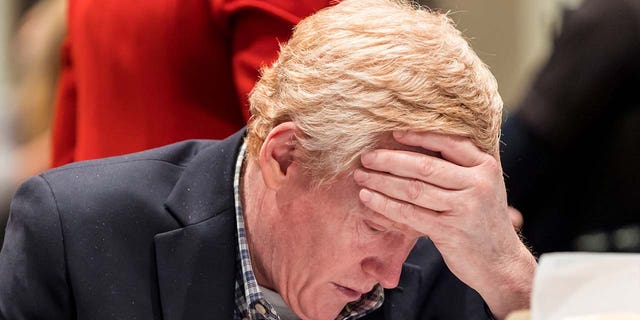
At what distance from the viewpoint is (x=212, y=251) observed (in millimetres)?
1912

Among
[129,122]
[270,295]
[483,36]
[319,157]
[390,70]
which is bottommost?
[483,36]

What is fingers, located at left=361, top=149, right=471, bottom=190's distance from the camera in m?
1.72

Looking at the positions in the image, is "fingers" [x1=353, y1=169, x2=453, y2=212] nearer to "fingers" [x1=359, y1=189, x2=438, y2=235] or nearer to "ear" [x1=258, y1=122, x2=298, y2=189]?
"fingers" [x1=359, y1=189, x2=438, y2=235]

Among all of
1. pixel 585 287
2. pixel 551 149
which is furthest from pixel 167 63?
pixel 585 287

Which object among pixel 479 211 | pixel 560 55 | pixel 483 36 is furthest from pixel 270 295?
pixel 483 36

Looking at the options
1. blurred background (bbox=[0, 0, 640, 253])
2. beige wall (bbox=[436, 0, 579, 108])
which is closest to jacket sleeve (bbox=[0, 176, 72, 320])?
blurred background (bbox=[0, 0, 640, 253])

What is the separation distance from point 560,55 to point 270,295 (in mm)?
989

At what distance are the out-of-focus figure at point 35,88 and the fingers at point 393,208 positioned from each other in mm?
1155

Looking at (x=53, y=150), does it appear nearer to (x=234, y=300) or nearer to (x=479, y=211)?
(x=234, y=300)

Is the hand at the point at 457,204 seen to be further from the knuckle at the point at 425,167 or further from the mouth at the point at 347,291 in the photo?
the mouth at the point at 347,291

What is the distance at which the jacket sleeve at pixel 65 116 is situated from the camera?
8.16ft

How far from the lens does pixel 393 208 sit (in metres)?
1.75

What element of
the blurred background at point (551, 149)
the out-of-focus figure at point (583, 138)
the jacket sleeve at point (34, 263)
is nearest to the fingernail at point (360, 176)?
the jacket sleeve at point (34, 263)

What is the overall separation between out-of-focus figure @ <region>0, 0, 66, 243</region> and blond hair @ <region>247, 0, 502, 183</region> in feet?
3.37
